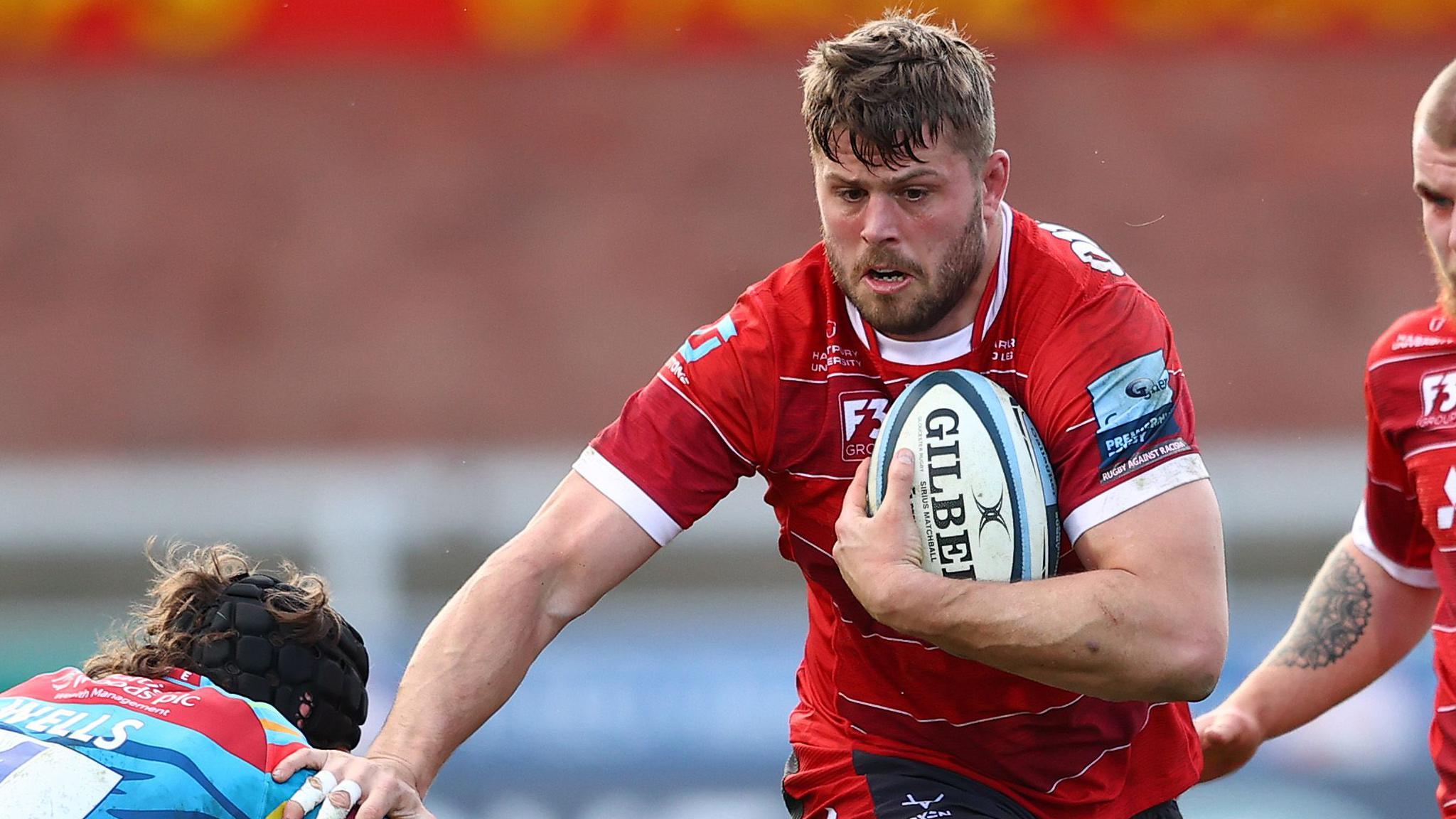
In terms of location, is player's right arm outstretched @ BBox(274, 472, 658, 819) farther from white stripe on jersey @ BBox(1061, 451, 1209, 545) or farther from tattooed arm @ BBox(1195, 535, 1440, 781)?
tattooed arm @ BBox(1195, 535, 1440, 781)

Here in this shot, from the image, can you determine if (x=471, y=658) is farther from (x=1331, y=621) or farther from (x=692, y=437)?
(x=1331, y=621)

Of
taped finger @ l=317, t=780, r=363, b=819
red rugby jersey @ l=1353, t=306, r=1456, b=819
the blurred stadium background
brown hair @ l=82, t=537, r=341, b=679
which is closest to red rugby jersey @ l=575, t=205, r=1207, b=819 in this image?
red rugby jersey @ l=1353, t=306, r=1456, b=819

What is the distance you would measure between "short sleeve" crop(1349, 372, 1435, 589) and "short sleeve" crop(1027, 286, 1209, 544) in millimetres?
767

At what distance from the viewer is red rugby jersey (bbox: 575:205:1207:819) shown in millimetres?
3326

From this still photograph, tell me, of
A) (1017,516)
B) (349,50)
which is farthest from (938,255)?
(349,50)

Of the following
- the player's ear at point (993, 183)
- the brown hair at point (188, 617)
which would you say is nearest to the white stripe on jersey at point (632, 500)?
the brown hair at point (188, 617)

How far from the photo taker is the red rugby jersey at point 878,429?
333 centimetres

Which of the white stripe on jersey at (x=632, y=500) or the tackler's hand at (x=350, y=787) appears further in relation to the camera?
the white stripe on jersey at (x=632, y=500)

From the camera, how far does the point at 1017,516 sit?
10.4 feet

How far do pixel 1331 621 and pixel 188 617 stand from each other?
2689mm

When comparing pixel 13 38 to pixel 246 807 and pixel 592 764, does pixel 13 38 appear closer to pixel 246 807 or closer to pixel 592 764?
pixel 592 764

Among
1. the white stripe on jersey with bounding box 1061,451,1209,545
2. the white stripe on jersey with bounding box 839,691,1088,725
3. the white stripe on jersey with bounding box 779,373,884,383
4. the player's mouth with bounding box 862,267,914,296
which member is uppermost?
the player's mouth with bounding box 862,267,914,296

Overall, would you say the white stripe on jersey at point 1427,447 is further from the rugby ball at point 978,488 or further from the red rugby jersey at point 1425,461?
the rugby ball at point 978,488

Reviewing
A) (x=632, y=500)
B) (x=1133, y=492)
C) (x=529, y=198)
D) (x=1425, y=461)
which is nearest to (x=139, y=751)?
(x=632, y=500)
